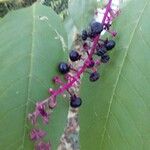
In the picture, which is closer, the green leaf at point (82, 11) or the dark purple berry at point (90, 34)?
the dark purple berry at point (90, 34)

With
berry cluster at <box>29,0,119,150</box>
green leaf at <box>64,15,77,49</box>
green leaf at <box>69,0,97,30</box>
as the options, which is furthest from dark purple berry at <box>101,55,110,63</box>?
green leaf at <box>64,15,77,49</box>

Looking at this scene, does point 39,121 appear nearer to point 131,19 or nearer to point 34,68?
point 34,68

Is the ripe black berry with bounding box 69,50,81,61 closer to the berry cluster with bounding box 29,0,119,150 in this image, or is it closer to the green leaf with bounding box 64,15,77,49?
the berry cluster with bounding box 29,0,119,150

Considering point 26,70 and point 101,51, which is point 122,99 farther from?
point 26,70

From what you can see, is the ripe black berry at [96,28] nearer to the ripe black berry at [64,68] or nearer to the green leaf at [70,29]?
the ripe black berry at [64,68]

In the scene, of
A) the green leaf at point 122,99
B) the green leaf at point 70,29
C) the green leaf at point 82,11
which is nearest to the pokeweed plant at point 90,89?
the green leaf at point 122,99

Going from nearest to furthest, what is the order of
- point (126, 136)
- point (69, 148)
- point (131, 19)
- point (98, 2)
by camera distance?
point (126, 136) → point (131, 19) → point (98, 2) → point (69, 148)

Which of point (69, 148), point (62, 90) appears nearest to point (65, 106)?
point (62, 90)
